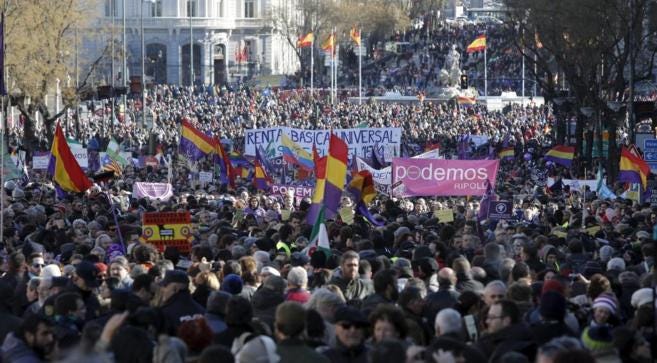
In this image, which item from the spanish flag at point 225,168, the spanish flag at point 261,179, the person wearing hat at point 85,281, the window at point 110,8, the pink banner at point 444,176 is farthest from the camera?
the window at point 110,8

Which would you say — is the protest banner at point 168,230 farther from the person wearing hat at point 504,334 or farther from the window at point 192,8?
the window at point 192,8

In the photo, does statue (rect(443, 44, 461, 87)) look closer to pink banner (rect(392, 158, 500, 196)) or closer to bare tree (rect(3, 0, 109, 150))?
bare tree (rect(3, 0, 109, 150))

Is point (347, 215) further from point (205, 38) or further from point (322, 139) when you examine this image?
point (205, 38)

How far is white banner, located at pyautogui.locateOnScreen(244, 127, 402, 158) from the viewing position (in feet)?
122

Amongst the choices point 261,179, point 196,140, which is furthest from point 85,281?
point 196,140

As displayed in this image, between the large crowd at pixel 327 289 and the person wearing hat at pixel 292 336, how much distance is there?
0.01 meters

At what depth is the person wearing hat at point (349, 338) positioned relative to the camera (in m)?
10.3

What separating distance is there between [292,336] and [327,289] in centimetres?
207

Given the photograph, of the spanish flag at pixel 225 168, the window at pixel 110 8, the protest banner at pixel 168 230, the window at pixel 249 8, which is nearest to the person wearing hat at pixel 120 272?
the protest banner at pixel 168 230

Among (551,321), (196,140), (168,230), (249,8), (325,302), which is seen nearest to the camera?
(551,321)

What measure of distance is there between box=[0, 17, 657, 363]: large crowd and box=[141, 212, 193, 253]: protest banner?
114 millimetres

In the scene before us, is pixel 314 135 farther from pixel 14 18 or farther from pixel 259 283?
pixel 259 283

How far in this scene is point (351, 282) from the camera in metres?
13.9

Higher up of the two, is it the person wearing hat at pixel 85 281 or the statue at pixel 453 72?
the person wearing hat at pixel 85 281
